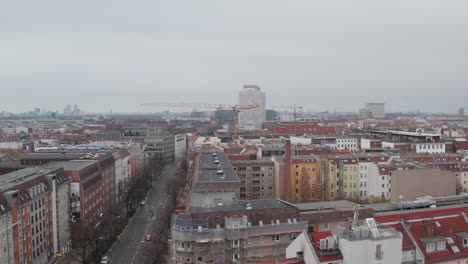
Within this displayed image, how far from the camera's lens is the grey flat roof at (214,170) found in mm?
37938

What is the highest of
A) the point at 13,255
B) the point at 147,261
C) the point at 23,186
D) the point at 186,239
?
the point at 23,186

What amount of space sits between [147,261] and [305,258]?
20301 mm

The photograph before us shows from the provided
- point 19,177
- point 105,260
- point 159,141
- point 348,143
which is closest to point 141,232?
point 105,260

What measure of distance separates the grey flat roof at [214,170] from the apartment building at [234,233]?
26.1ft

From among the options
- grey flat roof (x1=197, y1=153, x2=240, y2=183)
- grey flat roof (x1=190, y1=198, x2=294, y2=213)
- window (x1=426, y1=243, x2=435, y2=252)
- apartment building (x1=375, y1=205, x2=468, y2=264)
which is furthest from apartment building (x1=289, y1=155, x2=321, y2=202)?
window (x1=426, y1=243, x2=435, y2=252)

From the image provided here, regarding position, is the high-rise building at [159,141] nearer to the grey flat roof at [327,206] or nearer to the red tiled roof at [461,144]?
the red tiled roof at [461,144]

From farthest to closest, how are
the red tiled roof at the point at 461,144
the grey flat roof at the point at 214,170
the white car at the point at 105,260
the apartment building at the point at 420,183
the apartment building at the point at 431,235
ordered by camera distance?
the red tiled roof at the point at 461,144 < the apartment building at the point at 420,183 < the grey flat roof at the point at 214,170 < the white car at the point at 105,260 < the apartment building at the point at 431,235

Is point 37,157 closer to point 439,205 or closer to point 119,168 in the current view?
point 119,168

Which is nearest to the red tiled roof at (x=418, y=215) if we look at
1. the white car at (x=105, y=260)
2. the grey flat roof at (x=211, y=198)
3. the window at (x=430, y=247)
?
the window at (x=430, y=247)

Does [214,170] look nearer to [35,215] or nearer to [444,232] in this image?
[35,215]

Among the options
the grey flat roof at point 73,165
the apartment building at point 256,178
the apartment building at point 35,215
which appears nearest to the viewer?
the apartment building at point 35,215

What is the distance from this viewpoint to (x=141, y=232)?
4700 cm

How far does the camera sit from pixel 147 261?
124 feet

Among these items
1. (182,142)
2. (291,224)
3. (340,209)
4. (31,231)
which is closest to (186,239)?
(291,224)
